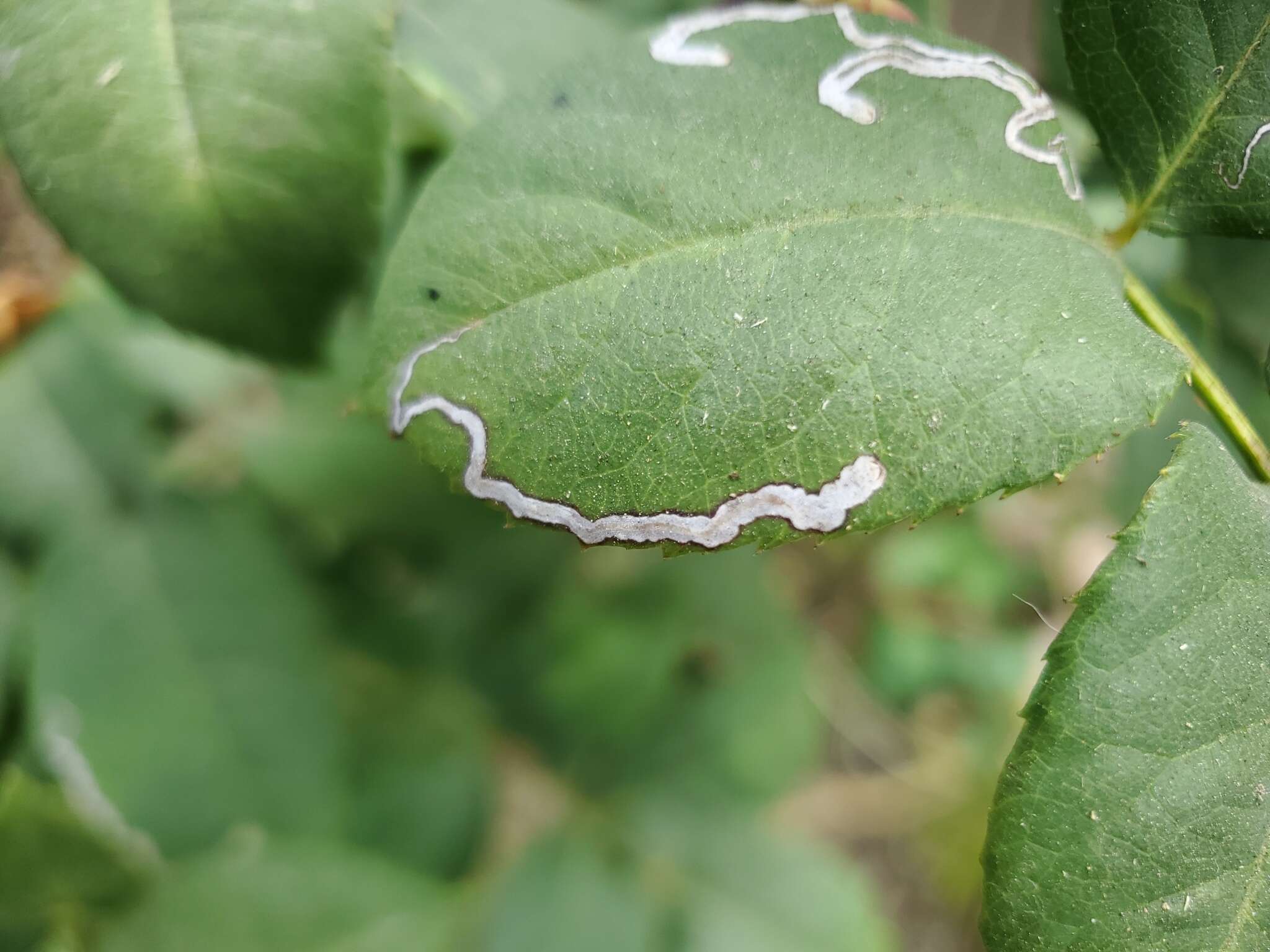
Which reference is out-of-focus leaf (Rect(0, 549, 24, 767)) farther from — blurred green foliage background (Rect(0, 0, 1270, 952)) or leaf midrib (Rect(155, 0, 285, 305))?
leaf midrib (Rect(155, 0, 285, 305))

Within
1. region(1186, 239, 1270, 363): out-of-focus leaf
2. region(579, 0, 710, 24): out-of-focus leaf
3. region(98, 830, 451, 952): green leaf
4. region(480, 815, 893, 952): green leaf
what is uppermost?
region(579, 0, 710, 24): out-of-focus leaf

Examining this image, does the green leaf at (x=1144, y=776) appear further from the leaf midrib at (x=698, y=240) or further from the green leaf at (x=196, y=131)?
the green leaf at (x=196, y=131)

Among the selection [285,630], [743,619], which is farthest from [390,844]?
[743,619]

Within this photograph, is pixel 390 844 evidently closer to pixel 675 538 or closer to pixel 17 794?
pixel 17 794

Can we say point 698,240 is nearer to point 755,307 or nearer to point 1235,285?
point 755,307

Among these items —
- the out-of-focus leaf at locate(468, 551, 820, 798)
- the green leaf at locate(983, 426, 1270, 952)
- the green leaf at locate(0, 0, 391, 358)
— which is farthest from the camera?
the out-of-focus leaf at locate(468, 551, 820, 798)

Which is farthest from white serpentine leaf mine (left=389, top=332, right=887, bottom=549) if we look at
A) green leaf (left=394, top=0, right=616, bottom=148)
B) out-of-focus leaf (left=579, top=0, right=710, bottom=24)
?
out-of-focus leaf (left=579, top=0, right=710, bottom=24)

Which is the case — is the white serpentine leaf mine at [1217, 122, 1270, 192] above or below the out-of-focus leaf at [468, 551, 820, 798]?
above

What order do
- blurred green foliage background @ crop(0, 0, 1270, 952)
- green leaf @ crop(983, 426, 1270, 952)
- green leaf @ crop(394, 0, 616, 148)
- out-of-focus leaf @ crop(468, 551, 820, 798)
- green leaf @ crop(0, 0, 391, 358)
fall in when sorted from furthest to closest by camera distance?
out-of-focus leaf @ crop(468, 551, 820, 798) < blurred green foliage background @ crop(0, 0, 1270, 952) < green leaf @ crop(394, 0, 616, 148) < green leaf @ crop(0, 0, 391, 358) < green leaf @ crop(983, 426, 1270, 952)
